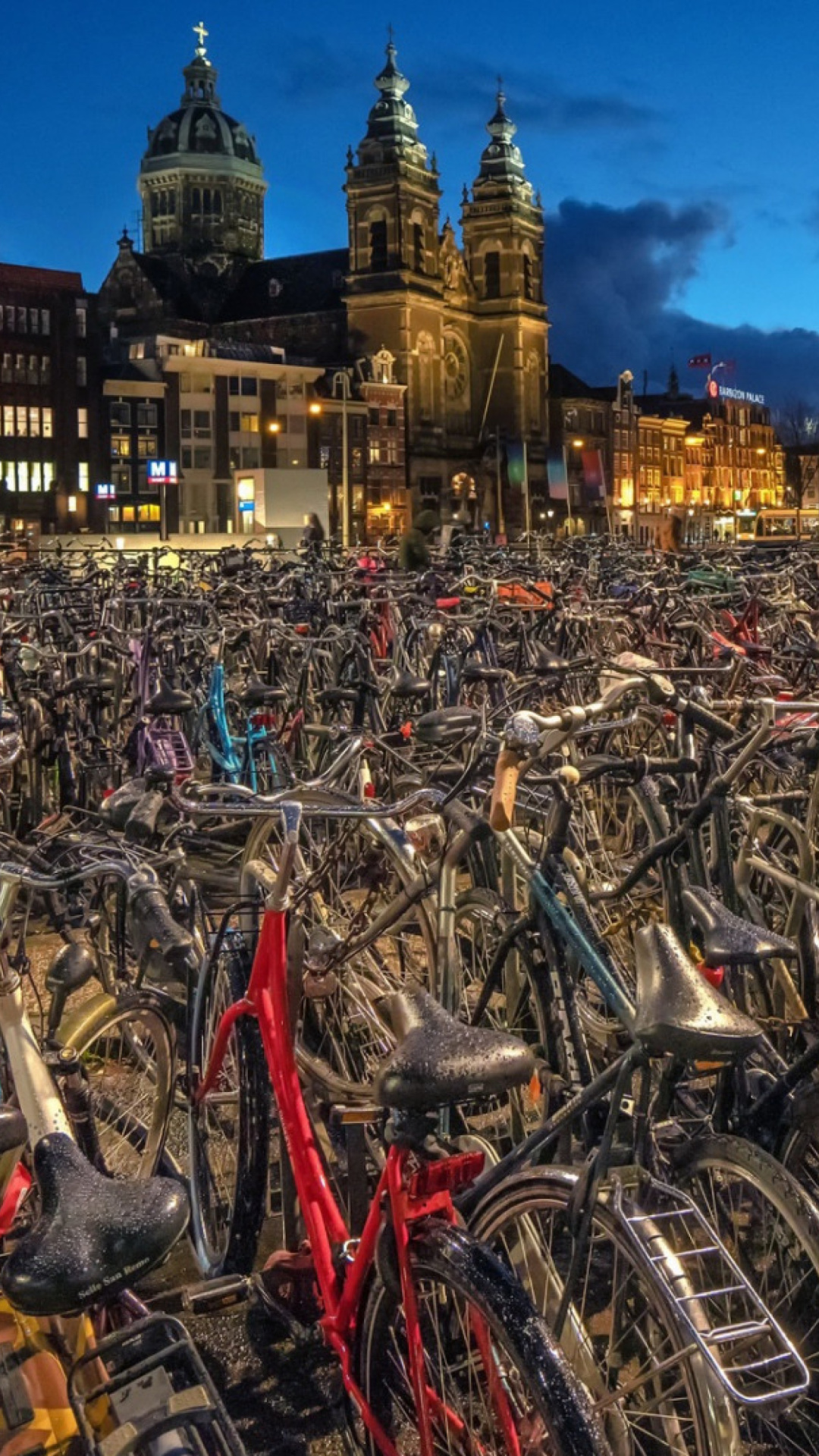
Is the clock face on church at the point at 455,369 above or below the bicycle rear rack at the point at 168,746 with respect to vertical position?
above

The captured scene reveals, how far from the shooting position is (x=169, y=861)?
433 cm

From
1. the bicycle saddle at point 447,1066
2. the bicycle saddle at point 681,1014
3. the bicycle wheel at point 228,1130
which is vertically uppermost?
the bicycle saddle at point 681,1014

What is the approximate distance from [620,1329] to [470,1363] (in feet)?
1.17

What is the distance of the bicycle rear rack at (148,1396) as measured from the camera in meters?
2.56

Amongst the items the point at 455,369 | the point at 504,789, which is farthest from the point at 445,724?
the point at 455,369

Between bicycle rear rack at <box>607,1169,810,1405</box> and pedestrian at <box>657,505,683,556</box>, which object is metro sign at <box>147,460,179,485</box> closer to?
pedestrian at <box>657,505,683,556</box>

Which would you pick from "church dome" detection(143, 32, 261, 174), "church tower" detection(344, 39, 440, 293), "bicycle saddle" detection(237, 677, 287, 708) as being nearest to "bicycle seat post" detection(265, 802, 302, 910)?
"bicycle saddle" detection(237, 677, 287, 708)

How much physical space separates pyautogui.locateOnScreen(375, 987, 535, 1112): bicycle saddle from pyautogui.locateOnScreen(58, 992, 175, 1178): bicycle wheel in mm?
1531

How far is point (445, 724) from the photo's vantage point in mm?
5312

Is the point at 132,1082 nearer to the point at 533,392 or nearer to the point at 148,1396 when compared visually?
the point at 148,1396

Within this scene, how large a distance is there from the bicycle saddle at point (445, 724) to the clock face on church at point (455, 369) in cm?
8561

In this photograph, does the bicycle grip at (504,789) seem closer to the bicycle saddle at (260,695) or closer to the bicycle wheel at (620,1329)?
the bicycle wheel at (620,1329)

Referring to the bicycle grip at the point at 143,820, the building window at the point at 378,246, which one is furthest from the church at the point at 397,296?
the bicycle grip at the point at 143,820

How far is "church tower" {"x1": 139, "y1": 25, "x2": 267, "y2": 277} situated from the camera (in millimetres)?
98000
